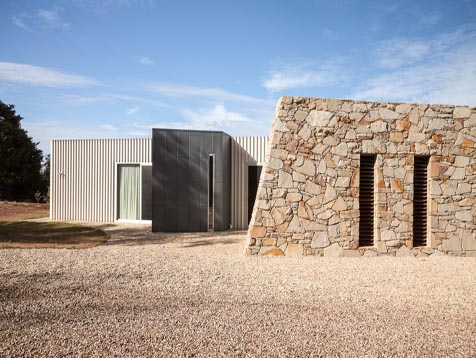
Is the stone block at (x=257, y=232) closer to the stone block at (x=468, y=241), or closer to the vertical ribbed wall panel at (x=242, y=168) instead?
the stone block at (x=468, y=241)

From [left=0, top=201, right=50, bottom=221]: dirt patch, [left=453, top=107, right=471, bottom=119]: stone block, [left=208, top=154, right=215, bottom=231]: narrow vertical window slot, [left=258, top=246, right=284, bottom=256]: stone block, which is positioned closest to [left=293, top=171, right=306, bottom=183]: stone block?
[left=258, top=246, right=284, bottom=256]: stone block

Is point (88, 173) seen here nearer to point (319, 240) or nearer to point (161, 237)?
point (161, 237)

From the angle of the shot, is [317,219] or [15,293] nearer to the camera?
[15,293]

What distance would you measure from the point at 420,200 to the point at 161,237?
7377 millimetres

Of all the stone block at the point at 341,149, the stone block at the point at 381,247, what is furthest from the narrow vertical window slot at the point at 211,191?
the stone block at the point at 381,247

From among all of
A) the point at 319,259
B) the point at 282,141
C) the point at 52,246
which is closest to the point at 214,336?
the point at 319,259

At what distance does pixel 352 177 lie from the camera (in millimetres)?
8281

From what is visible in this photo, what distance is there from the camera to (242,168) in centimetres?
1356

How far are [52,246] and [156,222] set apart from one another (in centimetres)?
381

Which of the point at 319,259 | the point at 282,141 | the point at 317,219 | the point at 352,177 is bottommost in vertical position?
the point at 319,259

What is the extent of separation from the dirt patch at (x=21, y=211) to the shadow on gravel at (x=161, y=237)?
6213 mm

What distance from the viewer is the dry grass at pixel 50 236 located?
29.7 ft

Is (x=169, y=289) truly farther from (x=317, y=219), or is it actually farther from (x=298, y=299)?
(x=317, y=219)

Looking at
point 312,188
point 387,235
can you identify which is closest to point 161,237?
point 312,188
